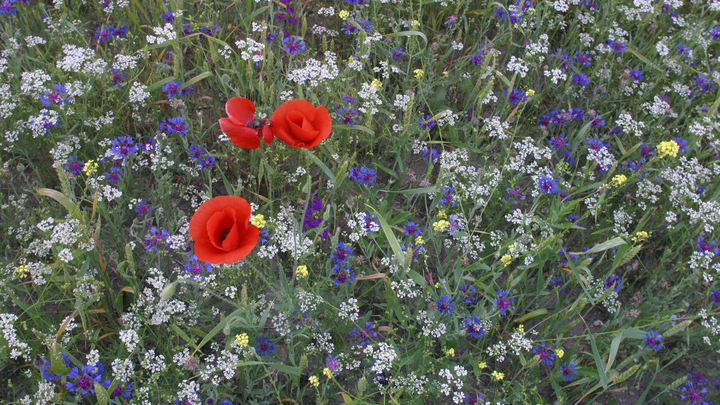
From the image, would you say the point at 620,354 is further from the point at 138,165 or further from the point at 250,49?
the point at 138,165

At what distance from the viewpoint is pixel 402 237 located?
2695 mm

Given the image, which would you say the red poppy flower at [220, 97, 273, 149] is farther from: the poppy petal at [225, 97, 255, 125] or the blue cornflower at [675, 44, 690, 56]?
the blue cornflower at [675, 44, 690, 56]

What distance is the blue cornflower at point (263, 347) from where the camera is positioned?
2.21 m

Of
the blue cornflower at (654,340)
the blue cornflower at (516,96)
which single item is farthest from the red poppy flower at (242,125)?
the blue cornflower at (654,340)

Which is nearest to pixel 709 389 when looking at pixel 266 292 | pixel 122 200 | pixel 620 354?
pixel 620 354

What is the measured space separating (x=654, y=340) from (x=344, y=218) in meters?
1.71

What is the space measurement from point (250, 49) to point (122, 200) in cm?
105

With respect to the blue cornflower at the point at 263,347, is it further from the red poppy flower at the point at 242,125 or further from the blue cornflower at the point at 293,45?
the blue cornflower at the point at 293,45

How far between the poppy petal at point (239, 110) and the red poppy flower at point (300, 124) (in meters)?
0.14

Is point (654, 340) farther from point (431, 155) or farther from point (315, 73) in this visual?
point (315, 73)

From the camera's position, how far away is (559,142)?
301 cm

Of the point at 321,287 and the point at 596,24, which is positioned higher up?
the point at 596,24

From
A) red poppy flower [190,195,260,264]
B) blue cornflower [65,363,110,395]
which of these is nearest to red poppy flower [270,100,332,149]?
red poppy flower [190,195,260,264]

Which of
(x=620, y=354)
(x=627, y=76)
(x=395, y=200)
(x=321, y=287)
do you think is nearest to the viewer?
(x=321, y=287)
